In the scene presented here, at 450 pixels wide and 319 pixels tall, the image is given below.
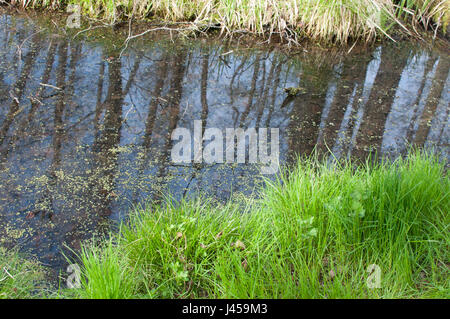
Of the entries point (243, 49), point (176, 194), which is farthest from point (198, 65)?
point (176, 194)

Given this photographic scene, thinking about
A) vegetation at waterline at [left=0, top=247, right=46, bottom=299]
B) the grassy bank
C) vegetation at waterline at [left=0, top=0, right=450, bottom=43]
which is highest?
vegetation at waterline at [left=0, top=0, right=450, bottom=43]

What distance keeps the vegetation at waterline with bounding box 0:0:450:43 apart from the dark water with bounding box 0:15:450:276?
0.28 metres

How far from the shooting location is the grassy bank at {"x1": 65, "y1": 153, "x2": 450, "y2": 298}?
6.01 ft

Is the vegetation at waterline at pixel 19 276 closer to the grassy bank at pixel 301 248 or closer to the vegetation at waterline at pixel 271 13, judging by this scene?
the grassy bank at pixel 301 248

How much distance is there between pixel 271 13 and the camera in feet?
15.1

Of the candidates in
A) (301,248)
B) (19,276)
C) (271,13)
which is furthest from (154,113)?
(271,13)

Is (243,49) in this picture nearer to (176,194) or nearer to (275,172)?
(275,172)

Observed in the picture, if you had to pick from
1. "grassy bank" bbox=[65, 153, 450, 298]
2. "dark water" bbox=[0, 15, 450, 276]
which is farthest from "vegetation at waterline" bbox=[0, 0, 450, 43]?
"grassy bank" bbox=[65, 153, 450, 298]

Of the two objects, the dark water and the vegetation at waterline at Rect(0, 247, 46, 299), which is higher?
the dark water

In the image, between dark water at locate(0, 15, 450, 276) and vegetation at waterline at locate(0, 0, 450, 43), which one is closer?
dark water at locate(0, 15, 450, 276)

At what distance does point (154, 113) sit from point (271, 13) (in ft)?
6.38

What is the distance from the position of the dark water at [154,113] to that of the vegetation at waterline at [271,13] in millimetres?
276

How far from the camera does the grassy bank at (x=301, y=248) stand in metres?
1.83

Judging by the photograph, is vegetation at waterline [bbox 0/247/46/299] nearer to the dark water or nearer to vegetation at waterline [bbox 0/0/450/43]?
the dark water
